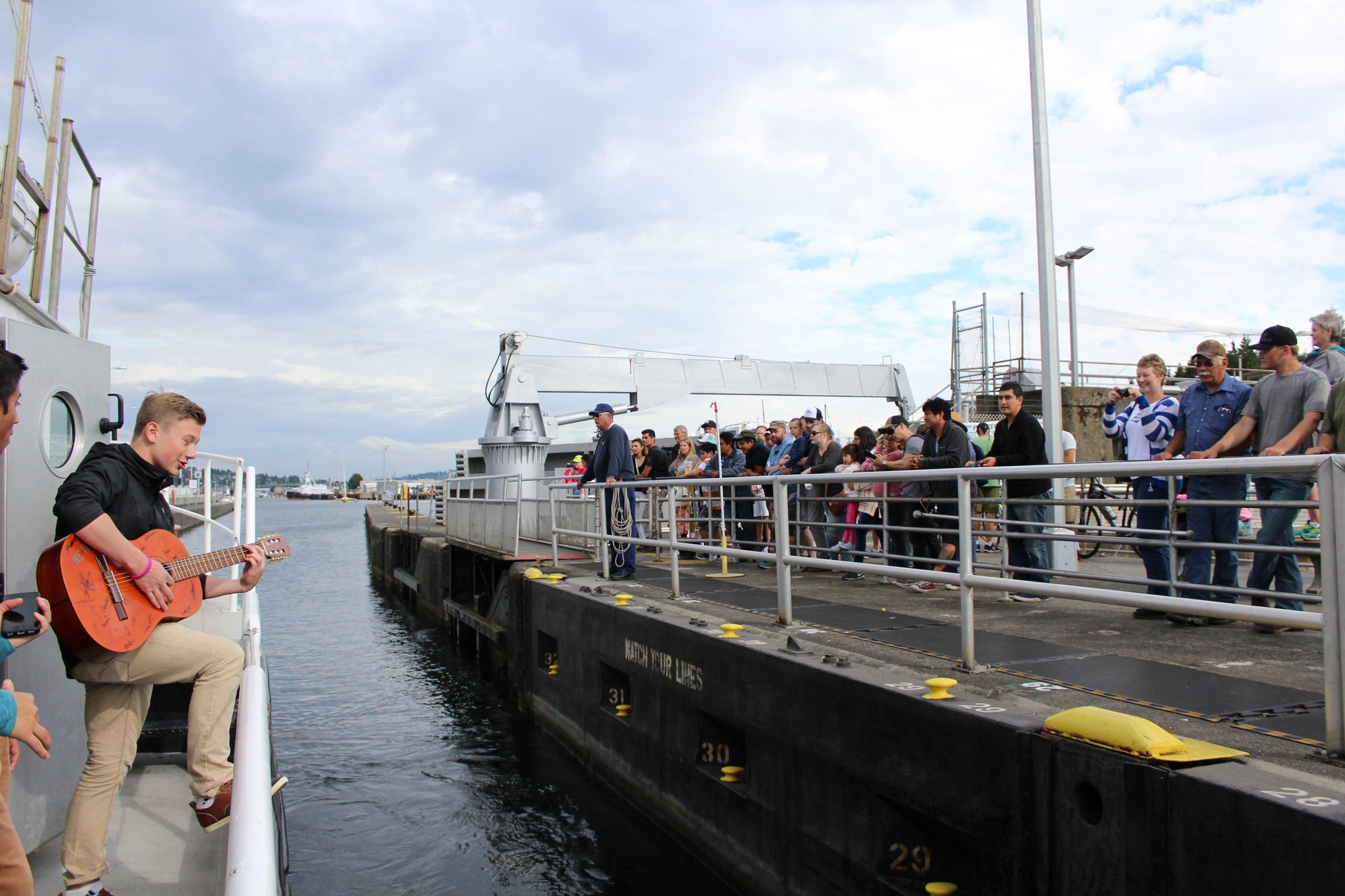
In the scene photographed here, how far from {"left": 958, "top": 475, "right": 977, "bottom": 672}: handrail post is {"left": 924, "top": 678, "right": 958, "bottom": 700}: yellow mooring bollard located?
0.60m

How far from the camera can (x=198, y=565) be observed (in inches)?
131

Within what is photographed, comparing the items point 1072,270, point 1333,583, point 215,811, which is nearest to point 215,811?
point 215,811

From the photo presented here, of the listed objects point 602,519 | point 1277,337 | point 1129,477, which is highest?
point 1277,337

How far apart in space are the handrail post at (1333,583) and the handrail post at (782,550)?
332 centimetres

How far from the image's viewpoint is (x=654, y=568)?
11.1 metres

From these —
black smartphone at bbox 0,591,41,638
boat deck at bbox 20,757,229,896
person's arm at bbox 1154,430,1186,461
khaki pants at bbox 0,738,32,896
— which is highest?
person's arm at bbox 1154,430,1186,461

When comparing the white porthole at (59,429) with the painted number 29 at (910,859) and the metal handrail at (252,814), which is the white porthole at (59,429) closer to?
the metal handrail at (252,814)

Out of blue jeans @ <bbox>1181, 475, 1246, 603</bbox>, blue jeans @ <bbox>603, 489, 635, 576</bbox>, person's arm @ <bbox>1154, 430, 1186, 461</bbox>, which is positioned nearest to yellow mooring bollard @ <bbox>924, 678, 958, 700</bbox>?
blue jeans @ <bbox>1181, 475, 1246, 603</bbox>

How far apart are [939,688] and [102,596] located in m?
3.45

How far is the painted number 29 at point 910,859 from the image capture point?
4.03 meters

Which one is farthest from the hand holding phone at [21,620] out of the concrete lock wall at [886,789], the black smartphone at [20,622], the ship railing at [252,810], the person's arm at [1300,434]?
the person's arm at [1300,434]

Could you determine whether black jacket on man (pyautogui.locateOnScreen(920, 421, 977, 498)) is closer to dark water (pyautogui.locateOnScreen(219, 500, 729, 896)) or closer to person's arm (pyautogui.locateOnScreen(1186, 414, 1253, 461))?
person's arm (pyautogui.locateOnScreen(1186, 414, 1253, 461))

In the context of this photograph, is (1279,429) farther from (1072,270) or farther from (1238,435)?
(1072,270)

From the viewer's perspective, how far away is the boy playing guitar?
2.93 m
